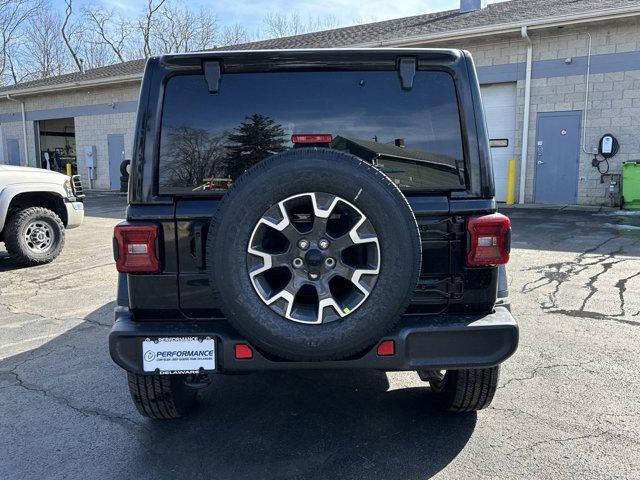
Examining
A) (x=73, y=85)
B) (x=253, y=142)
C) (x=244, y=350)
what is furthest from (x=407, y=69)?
(x=73, y=85)

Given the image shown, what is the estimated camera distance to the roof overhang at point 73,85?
21.1 metres

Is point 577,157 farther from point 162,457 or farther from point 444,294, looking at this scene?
point 162,457

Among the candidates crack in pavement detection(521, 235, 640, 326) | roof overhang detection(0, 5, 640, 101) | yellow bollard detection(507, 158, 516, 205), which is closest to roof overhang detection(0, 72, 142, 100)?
roof overhang detection(0, 5, 640, 101)

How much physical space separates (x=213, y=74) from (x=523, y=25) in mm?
13388

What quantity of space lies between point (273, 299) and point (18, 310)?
14.8 ft

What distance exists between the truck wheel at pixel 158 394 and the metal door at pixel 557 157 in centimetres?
1361

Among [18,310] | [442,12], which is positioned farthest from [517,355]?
[442,12]

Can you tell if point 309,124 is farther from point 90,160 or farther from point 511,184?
point 90,160

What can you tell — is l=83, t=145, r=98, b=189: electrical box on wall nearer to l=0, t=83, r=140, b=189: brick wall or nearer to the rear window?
l=0, t=83, r=140, b=189: brick wall

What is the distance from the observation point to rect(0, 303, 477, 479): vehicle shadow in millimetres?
2586

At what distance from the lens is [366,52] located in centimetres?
250

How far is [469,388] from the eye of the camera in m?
2.87

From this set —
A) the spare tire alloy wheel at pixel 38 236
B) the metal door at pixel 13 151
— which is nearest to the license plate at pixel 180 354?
the spare tire alloy wheel at pixel 38 236

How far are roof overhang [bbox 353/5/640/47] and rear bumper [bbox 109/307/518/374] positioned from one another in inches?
516
